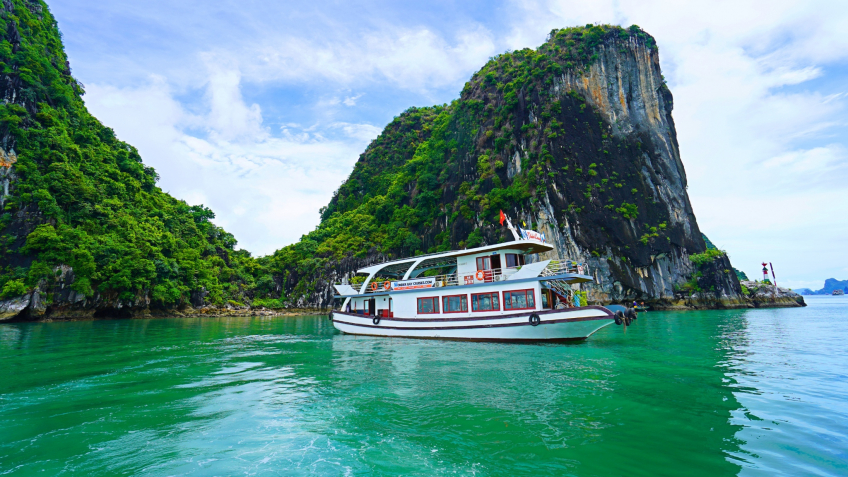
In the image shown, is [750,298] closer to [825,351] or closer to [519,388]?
[825,351]

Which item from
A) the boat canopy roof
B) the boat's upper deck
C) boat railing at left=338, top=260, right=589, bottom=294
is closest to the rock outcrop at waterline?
the boat canopy roof

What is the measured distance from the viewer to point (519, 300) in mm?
17219

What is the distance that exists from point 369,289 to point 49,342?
15.1m

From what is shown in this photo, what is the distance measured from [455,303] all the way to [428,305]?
164cm

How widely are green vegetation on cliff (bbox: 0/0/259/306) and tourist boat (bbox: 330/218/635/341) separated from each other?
3118 cm

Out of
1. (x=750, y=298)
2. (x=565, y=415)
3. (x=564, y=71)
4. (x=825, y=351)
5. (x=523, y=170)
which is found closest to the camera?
(x=565, y=415)

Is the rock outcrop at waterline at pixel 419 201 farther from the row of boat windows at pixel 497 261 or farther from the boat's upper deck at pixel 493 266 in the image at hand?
the row of boat windows at pixel 497 261

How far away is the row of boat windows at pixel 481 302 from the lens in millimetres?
17078

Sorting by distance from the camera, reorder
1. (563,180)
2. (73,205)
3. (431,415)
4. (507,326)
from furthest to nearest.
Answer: (563,180) < (73,205) < (507,326) < (431,415)

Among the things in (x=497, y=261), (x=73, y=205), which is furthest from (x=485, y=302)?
(x=73, y=205)

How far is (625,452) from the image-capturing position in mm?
5215

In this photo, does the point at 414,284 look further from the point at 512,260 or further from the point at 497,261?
the point at 512,260

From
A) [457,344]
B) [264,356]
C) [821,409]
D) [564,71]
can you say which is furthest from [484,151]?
[821,409]

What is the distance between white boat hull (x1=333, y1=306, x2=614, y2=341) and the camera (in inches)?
608
